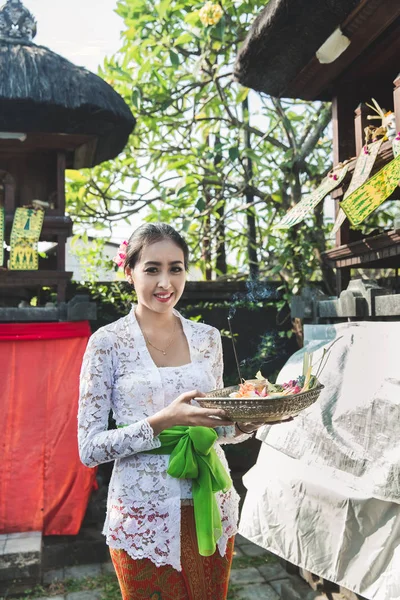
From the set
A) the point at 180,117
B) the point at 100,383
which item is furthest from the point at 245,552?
the point at 180,117

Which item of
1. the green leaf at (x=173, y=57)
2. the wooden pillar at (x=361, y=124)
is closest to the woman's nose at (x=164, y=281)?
the wooden pillar at (x=361, y=124)

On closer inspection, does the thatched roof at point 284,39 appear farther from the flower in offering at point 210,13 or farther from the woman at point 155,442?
the woman at point 155,442

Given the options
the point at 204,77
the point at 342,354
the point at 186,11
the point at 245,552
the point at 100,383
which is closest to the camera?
the point at 100,383

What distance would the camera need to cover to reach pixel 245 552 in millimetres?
5055

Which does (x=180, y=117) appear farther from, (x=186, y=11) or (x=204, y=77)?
(x=186, y=11)

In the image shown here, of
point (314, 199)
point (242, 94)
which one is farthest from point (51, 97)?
point (314, 199)

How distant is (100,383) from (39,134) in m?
4.13

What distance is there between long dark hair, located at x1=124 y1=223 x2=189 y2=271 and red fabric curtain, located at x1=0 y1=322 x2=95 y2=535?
3259 millimetres

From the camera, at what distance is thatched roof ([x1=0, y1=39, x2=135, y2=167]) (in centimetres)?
521

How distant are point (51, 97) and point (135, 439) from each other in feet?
13.8

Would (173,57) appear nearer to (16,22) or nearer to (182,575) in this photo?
(16,22)

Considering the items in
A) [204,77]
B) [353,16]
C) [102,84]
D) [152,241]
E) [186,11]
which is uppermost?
[186,11]

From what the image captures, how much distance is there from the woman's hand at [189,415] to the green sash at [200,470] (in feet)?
0.48

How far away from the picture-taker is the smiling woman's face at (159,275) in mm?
2064
